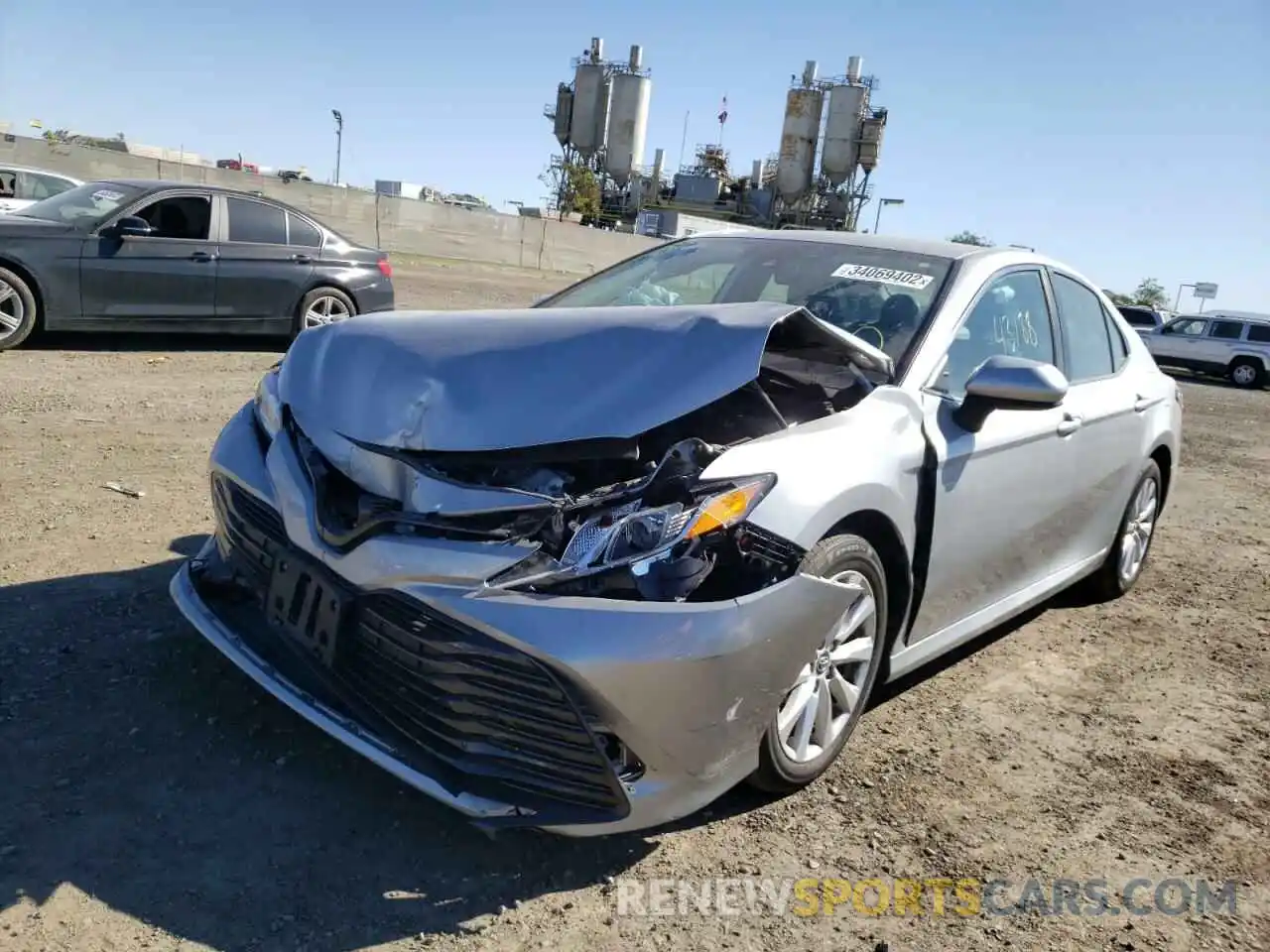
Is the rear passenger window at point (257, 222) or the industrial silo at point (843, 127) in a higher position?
the industrial silo at point (843, 127)

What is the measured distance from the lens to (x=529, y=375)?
111 inches

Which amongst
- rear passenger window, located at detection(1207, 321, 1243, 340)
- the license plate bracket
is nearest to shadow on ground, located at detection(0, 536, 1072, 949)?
the license plate bracket

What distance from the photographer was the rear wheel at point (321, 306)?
9.84 m

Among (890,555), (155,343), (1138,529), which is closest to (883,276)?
(890,555)

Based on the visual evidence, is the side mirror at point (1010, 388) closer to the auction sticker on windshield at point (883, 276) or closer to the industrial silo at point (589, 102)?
the auction sticker on windshield at point (883, 276)

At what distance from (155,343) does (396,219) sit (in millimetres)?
19259

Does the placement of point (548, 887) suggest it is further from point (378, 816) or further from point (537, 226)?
point (537, 226)

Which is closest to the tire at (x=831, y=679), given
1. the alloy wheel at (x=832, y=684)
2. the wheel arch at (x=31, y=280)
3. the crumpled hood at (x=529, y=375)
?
the alloy wheel at (x=832, y=684)

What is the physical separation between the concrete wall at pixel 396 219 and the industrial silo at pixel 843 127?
43.5 meters

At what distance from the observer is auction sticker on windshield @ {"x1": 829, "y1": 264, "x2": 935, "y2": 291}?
3.81 metres

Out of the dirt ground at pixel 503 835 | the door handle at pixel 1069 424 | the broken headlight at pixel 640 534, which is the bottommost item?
the dirt ground at pixel 503 835

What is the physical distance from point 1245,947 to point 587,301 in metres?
3.09

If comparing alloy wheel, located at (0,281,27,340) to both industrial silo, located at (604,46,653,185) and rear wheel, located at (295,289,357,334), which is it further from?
industrial silo, located at (604,46,653,185)

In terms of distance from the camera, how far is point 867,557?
2973 mm
